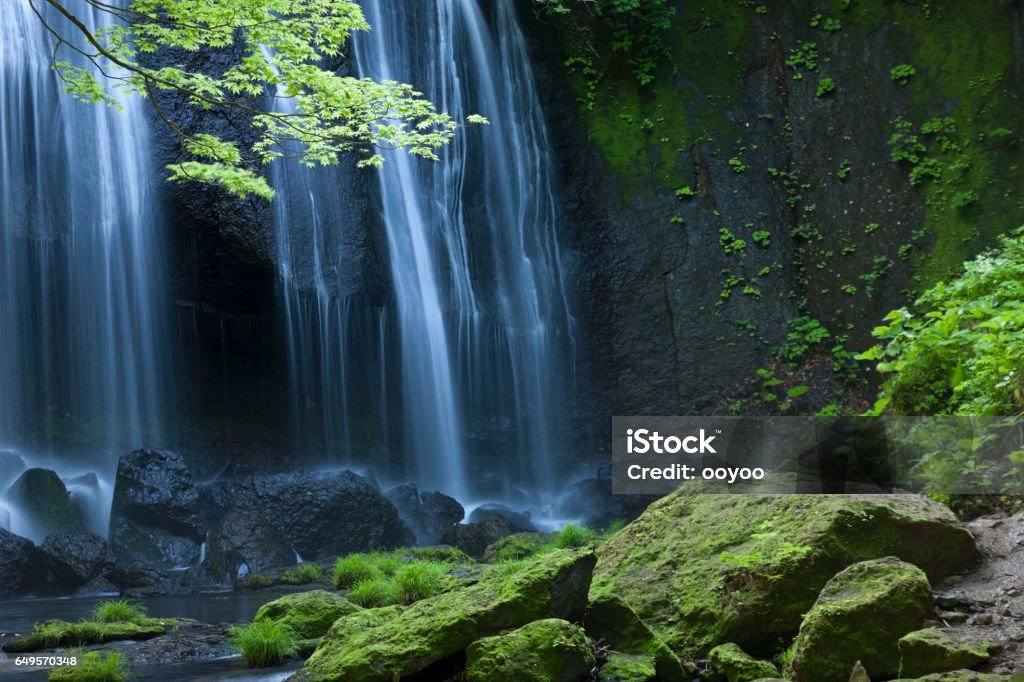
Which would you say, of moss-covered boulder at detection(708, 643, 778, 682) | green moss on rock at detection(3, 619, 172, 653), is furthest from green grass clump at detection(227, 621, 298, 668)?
moss-covered boulder at detection(708, 643, 778, 682)

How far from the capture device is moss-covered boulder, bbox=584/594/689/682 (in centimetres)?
455

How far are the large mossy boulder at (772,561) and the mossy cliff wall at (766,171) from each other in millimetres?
11205

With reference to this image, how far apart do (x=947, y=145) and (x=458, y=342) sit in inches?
389

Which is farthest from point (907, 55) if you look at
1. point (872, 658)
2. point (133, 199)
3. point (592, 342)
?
point (872, 658)

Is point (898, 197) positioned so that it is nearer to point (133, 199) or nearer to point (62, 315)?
point (133, 199)

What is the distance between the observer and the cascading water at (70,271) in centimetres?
1513

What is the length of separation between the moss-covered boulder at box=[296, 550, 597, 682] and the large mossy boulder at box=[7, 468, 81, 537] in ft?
33.5

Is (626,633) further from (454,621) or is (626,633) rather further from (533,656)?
(454,621)

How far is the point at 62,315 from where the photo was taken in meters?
15.4

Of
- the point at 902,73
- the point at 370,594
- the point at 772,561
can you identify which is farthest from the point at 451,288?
the point at 772,561

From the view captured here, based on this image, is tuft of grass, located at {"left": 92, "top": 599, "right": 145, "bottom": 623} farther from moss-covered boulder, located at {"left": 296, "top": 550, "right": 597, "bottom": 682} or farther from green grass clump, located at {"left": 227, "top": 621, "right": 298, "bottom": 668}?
moss-covered boulder, located at {"left": 296, "top": 550, "right": 597, "bottom": 682}

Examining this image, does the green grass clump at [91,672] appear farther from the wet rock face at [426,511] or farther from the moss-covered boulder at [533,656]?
the wet rock face at [426,511]

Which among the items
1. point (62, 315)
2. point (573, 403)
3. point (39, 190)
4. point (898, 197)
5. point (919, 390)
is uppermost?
point (39, 190)

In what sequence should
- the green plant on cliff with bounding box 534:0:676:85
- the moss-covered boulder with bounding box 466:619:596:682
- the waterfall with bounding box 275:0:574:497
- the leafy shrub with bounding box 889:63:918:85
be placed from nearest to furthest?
the moss-covered boulder with bounding box 466:619:596:682
the leafy shrub with bounding box 889:63:918:85
the waterfall with bounding box 275:0:574:497
the green plant on cliff with bounding box 534:0:676:85
